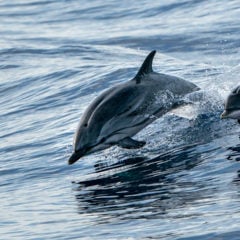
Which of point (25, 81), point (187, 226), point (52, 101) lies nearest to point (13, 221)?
point (187, 226)

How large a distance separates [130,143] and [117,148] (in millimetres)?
891

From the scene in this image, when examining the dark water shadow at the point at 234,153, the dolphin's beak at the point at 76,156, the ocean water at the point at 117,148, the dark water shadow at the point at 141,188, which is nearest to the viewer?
the ocean water at the point at 117,148

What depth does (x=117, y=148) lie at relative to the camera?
507 inches

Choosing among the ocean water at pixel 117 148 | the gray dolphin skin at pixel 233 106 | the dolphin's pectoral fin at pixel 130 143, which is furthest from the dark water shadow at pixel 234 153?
the dolphin's pectoral fin at pixel 130 143

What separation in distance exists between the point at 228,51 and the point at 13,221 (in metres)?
9.52

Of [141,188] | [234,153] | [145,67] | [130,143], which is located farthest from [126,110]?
[141,188]

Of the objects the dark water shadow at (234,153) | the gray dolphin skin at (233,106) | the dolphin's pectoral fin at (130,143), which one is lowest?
the dark water shadow at (234,153)

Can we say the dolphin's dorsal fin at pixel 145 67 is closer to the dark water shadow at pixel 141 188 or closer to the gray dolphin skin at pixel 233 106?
the dark water shadow at pixel 141 188

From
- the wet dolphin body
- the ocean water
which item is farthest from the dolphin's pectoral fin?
the ocean water

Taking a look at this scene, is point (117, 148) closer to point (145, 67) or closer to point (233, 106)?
point (145, 67)

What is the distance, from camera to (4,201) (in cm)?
1127

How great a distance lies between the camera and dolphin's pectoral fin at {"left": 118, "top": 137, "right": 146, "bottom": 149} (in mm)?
11961

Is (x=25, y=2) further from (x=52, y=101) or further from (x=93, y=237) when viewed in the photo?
(x=93, y=237)

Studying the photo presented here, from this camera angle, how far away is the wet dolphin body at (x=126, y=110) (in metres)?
11.8
